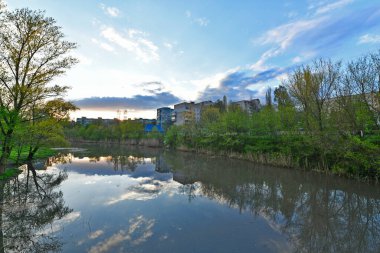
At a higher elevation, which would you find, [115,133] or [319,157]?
[115,133]

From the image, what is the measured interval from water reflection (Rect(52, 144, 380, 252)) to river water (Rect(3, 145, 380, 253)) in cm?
3

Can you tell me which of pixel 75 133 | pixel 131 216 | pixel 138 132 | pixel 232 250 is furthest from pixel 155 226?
pixel 75 133

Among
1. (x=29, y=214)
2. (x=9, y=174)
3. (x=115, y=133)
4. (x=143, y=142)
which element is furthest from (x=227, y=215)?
(x=115, y=133)

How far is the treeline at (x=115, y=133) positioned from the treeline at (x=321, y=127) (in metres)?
35.3

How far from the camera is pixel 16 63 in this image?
47.0ft

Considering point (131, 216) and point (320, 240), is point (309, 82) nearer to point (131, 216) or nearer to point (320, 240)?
point (320, 240)

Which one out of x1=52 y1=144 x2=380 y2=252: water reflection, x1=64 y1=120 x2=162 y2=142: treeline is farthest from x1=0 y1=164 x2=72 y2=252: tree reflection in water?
x1=64 y1=120 x2=162 y2=142: treeline

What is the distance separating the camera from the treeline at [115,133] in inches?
2645

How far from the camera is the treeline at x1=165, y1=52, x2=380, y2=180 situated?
1556 cm

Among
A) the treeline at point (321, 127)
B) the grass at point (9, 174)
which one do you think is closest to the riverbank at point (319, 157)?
the treeline at point (321, 127)

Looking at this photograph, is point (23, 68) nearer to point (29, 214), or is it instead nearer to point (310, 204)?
point (29, 214)

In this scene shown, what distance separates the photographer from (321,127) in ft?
64.5

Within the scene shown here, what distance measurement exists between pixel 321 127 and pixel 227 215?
1431 centimetres

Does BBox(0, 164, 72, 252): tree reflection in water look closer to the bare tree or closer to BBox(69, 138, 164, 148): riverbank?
the bare tree
